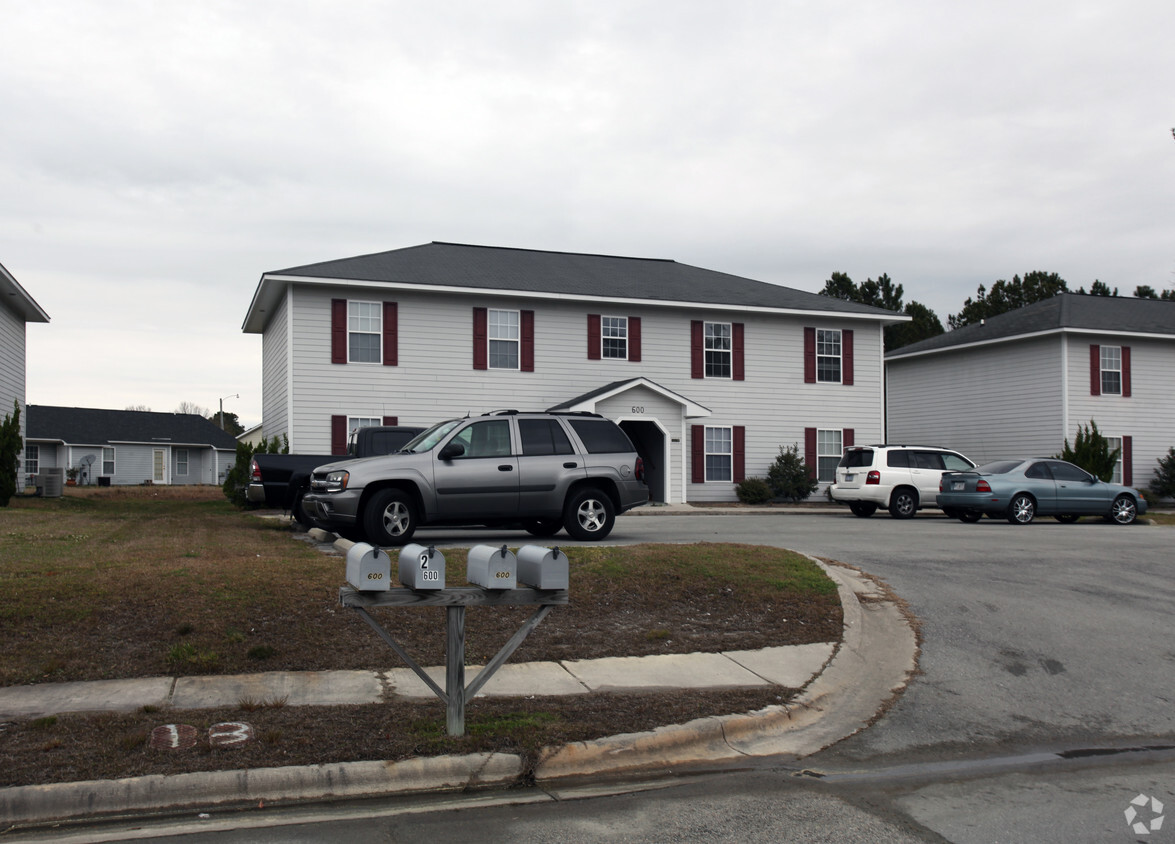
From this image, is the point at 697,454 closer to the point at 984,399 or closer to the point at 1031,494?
the point at 1031,494

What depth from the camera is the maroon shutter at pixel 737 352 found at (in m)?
29.0

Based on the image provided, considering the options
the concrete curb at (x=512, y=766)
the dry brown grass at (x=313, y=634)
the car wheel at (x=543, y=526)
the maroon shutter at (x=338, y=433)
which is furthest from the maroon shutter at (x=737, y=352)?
the concrete curb at (x=512, y=766)

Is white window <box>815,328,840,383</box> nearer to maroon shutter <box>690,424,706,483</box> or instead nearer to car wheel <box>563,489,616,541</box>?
maroon shutter <box>690,424,706,483</box>

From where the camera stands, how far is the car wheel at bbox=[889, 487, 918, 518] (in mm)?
23094

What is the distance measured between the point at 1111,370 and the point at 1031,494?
1444cm

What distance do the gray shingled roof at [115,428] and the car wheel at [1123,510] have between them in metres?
51.6

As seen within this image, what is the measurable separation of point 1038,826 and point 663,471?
21.7 m

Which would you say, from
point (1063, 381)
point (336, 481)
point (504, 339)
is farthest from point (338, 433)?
point (1063, 381)

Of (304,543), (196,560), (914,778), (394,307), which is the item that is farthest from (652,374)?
(914,778)

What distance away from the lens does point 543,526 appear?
15258mm

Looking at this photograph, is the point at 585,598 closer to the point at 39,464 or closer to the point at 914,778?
the point at 914,778

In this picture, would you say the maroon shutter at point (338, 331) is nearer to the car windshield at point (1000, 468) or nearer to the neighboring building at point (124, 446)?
the car windshield at point (1000, 468)

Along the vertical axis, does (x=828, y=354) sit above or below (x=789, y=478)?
above

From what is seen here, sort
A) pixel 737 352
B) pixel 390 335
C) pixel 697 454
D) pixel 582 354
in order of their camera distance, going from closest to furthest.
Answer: pixel 390 335, pixel 582 354, pixel 697 454, pixel 737 352
